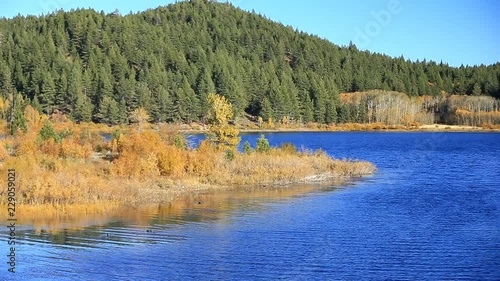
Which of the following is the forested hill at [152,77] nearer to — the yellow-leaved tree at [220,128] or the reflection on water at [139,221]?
the yellow-leaved tree at [220,128]

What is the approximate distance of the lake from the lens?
20547 mm

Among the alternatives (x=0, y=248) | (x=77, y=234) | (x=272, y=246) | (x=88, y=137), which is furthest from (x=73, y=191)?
(x=88, y=137)

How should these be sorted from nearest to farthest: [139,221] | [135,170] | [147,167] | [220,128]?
[139,221]
[135,170]
[147,167]
[220,128]

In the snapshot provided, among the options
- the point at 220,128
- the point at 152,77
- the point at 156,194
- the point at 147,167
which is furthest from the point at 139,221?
the point at 152,77

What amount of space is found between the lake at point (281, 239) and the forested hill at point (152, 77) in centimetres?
9121

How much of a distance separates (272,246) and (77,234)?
8.10 m

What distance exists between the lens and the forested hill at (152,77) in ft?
421

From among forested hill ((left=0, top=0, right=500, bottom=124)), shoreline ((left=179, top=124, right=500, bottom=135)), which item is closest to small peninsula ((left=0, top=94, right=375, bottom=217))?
forested hill ((left=0, top=0, right=500, bottom=124))

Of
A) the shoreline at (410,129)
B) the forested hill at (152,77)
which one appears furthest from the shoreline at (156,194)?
the shoreline at (410,129)

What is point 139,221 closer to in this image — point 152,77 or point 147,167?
point 147,167

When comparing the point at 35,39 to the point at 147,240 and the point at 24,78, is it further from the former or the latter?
the point at 147,240

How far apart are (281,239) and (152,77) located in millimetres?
119691

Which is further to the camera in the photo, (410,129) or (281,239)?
(410,129)

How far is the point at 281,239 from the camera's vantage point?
25203 mm
